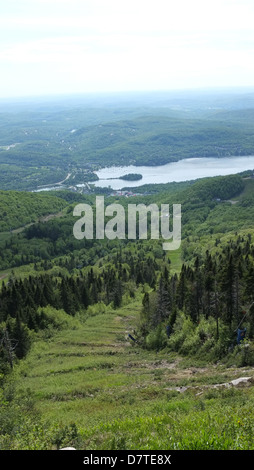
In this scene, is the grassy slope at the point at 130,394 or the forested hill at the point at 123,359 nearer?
the grassy slope at the point at 130,394

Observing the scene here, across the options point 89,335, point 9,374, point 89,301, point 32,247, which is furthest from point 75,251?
point 9,374

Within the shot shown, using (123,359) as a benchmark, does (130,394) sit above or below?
above

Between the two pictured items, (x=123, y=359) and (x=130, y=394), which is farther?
(x=123, y=359)

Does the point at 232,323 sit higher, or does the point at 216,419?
the point at 216,419

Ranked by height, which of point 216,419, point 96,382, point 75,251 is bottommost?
point 75,251

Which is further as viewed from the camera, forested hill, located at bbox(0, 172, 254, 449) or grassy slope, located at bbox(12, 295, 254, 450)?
forested hill, located at bbox(0, 172, 254, 449)
